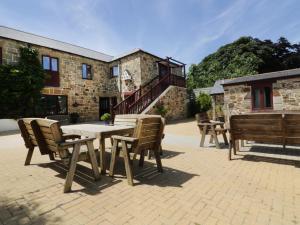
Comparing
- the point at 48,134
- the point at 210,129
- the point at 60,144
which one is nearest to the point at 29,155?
the point at 48,134

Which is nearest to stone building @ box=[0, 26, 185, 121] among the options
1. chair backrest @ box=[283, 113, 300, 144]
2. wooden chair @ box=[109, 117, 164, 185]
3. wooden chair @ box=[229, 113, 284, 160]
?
wooden chair @ box=[229, 113, 284, 160]

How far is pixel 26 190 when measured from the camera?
267 centimetres

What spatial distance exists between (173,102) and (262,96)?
6455 mm

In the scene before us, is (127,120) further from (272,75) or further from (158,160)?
(272,75)

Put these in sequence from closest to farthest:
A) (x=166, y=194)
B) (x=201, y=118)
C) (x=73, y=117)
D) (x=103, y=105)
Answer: (x=166, y=194), (x=201, y=118), (x=73, y=117), (x=103, y=105)

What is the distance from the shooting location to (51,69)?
43.3 feet

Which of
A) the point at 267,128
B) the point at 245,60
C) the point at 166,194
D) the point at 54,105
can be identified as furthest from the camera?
the point at 245,60

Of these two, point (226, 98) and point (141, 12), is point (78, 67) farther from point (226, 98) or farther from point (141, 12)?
point (226, 98)

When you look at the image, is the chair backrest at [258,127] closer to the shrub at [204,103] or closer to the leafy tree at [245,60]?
the shrub at [204,103]

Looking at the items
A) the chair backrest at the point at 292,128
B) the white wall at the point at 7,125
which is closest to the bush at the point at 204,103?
the chair backrest at the point at 292,128

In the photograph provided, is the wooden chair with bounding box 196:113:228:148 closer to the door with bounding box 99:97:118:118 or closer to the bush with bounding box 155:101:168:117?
the bush with bounding box 155:101:168:117

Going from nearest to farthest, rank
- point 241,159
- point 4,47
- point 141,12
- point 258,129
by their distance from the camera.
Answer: point 258,129 → point 241,159 → point 141,12 → point 4,47

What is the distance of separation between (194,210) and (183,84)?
14066 millimetres

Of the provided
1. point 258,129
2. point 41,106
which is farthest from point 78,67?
point 258,129
